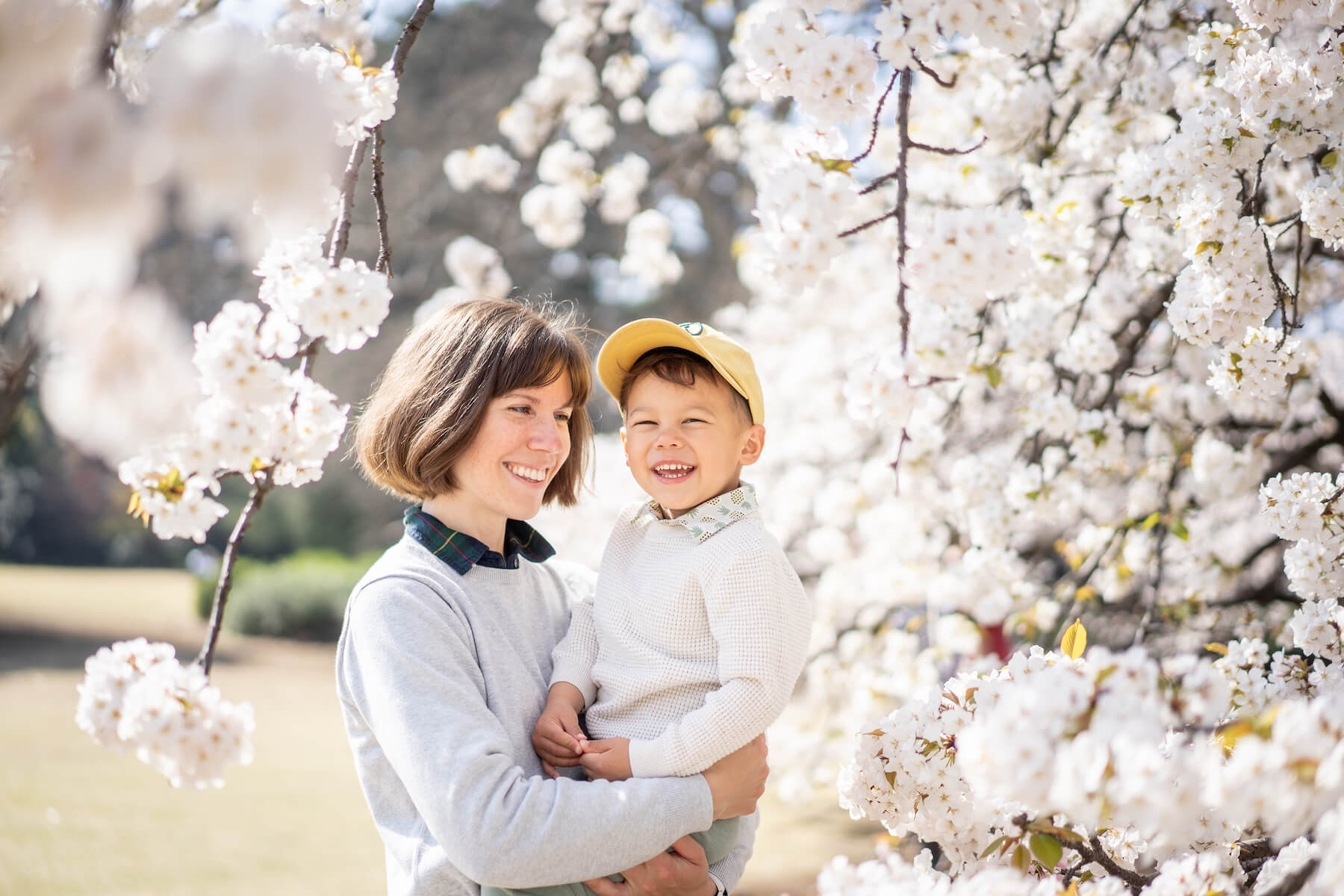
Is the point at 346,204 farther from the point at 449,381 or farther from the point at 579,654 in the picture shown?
the point at 579,654

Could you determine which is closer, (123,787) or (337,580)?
(123,787)

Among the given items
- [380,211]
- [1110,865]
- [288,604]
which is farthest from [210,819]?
[288,604]

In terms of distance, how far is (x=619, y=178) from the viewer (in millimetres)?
4832

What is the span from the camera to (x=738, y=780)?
1.56 metres

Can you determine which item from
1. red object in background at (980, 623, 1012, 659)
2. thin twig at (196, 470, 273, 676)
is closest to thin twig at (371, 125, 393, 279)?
thin twig at (196, 470, 273, 676)

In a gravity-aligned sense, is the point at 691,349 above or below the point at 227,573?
above

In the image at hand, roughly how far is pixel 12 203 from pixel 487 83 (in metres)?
11.6

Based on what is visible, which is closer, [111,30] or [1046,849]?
[111,30]

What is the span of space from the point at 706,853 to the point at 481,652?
19.7 inches

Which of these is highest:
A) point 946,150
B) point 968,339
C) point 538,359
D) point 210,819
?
point 946,150

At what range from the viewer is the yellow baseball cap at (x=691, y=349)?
177 cm

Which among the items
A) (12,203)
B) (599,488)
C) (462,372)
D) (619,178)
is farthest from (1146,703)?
(599,488)

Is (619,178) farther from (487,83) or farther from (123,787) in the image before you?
(487,83)

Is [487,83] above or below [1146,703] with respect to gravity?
above
